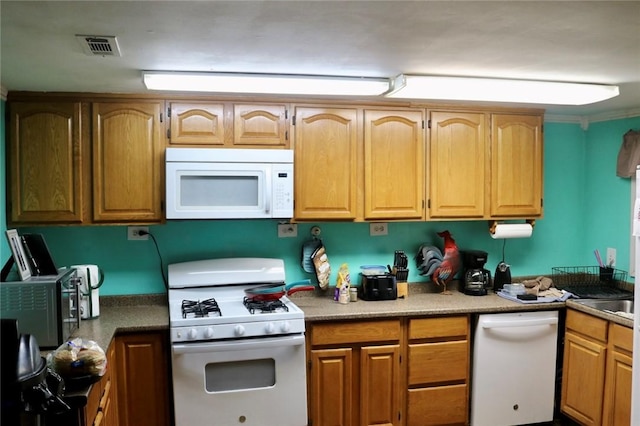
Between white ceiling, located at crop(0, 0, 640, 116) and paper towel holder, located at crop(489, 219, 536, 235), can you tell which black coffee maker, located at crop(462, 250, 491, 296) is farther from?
white ceiling, located at crop(0, 0, 640, 116)

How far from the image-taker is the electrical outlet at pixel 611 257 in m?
3.67

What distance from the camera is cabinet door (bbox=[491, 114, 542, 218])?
3439 mm

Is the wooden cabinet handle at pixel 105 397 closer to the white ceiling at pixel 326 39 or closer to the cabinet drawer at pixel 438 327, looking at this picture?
the white ceiling at pixel 326 39

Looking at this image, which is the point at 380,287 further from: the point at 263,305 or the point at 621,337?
the point at 621,337

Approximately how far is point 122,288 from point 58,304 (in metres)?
0.92

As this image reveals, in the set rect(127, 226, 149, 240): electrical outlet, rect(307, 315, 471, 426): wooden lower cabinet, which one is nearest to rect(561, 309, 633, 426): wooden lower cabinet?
rect(307, 315, 471, 426): wooden lower cabinet

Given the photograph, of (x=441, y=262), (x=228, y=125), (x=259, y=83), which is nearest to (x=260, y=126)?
(x=228, y=125)

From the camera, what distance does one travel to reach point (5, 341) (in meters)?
1.28

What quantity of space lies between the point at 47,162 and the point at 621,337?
341cm

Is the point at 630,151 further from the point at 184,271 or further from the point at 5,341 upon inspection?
the point at 5,341

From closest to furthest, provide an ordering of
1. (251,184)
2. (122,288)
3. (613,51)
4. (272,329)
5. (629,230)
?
(613,51)
(272,329)
(251,184)
(122,288)
(629,230)

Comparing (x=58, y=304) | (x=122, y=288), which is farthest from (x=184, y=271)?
(x=58, y=304)

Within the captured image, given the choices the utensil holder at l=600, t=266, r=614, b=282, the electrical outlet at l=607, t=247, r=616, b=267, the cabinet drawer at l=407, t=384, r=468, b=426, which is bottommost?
the cabinet drawer at l=407, t=384, r=468, b=426

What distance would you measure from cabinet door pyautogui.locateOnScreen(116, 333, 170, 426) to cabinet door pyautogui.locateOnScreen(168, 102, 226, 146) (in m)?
1.15
